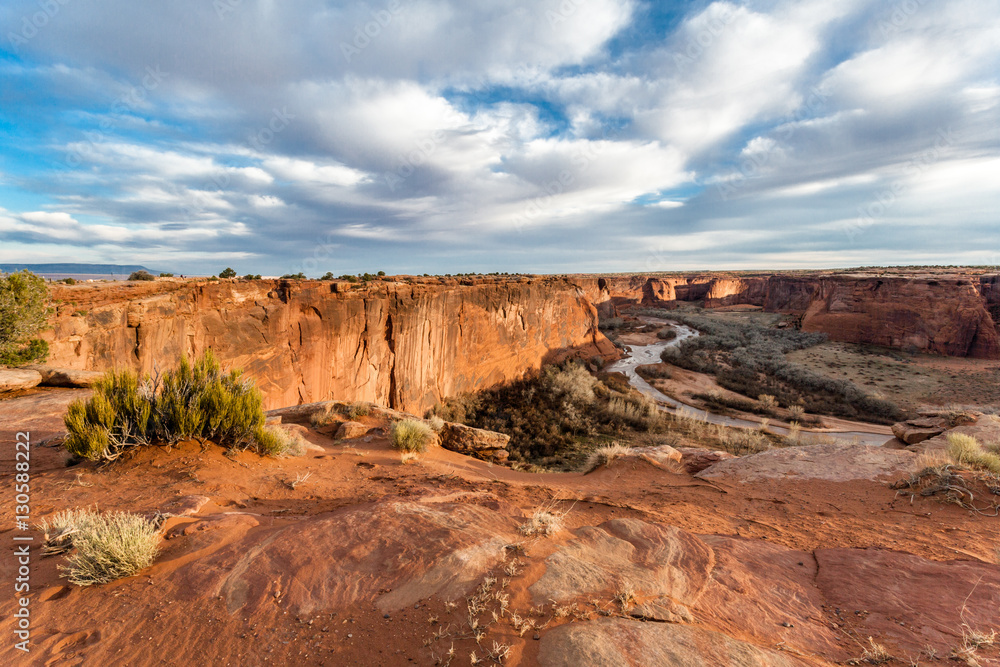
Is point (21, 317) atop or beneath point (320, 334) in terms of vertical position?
atop

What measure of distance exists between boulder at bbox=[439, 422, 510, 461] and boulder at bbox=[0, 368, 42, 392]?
9091 mm

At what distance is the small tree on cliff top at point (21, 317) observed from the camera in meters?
9.26

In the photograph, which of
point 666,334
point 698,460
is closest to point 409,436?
point 698,460

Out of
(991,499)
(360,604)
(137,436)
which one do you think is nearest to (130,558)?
(360,604)

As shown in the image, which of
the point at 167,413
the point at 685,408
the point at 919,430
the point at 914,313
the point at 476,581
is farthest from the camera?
the point at 914,313

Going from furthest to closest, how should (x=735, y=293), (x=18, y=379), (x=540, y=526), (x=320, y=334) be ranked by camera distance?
(x=735, y=293) < (x=320, y=334) < (x=18, y=379) < (x=540, y=526)

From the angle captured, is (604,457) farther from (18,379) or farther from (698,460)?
(18,379)

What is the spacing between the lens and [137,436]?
596cm

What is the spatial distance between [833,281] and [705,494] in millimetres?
59408

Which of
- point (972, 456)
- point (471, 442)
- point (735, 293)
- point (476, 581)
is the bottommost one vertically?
point (471, 442)

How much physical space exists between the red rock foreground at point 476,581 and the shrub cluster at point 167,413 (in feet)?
1.06

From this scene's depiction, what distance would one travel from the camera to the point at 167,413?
6324 millimetres

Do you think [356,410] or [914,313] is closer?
[356,410]

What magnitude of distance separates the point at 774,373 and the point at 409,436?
35.9 m
